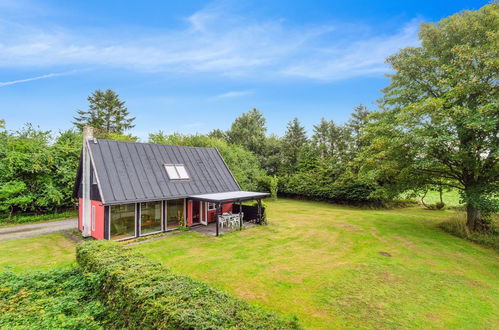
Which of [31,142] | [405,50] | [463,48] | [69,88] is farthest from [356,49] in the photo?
[69,88]

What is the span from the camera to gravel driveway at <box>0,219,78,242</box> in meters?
12.4

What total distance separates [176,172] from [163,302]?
1102cm

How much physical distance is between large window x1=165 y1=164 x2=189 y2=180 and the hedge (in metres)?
8.27

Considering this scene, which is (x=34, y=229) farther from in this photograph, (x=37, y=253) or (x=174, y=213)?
(x=174, y=213)

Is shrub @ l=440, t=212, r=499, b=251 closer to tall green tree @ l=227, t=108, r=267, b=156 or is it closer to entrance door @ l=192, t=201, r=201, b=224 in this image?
entrance door @ l=192, t=201, r=201, b=224

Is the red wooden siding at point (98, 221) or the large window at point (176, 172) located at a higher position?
the large window at point (176, 172)

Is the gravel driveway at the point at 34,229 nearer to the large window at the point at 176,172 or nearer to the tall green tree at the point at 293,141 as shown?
the large window at the point at 176,172

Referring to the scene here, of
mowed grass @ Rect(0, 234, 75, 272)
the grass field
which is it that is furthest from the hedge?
mowed grass @ Rect(0, 234, 75, 272)

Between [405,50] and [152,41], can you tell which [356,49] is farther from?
[152,41]

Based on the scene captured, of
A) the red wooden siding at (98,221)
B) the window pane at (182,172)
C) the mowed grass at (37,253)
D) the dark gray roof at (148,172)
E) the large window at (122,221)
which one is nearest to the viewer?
the mowed grass at (37,253)

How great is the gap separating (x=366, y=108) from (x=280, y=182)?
15142 mm

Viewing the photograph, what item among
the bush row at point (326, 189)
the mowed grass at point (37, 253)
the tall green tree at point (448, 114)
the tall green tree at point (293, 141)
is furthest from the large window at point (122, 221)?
the tall green tree at point (293, 141)

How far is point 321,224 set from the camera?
593 inches

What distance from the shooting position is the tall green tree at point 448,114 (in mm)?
10453
